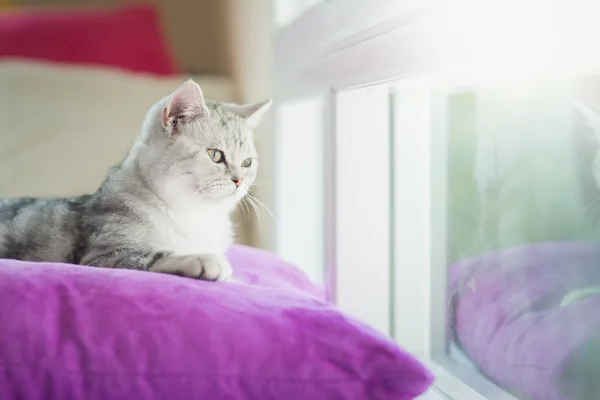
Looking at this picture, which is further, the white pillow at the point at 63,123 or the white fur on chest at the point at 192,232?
the white pillow at the point at 63,123

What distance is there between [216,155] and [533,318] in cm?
50

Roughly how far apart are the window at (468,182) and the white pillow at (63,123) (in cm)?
62

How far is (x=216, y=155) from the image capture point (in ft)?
3.64

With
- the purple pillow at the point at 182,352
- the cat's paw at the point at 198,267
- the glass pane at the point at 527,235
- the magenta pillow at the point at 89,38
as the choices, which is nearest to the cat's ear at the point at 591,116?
the glass pane at the point at 527,235

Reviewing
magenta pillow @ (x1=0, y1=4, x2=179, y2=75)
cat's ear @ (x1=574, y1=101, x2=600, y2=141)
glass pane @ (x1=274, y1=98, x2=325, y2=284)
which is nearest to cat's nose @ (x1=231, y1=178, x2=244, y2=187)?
cat's ear @ (x1=574, y1=101, x2=600, y2=141)

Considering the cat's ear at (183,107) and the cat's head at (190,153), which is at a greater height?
the cat's ear at (183,107)

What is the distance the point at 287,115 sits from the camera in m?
1.81

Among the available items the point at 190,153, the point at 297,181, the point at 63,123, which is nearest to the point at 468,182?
the point at 190,153

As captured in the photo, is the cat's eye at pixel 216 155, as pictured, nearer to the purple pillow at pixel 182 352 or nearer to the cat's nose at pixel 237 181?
the cat's nose at pixel 237 181

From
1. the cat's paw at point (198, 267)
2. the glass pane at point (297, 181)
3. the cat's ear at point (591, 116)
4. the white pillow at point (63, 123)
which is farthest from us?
the white pillow at point (63, 123)

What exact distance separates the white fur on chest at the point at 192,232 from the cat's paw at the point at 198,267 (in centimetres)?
9

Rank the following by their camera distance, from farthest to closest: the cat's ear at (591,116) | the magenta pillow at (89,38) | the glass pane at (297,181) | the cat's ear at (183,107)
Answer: the magenta pillow at (89,38), the glass pane at (297,181), the cat's ear at (183,107), the cat's ear at (591,116)

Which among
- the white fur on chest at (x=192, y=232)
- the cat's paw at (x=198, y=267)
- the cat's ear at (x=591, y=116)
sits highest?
the cat's ear at (x=591, y=116)

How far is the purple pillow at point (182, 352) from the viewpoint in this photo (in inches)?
30.9
